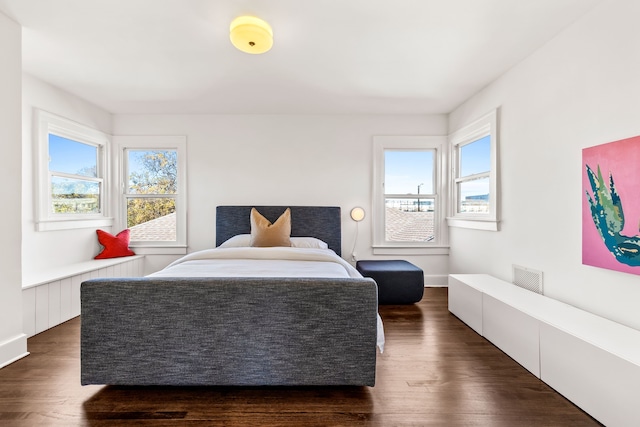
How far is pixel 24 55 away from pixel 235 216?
2381 millimetres

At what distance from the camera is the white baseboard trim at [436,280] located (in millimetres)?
4098

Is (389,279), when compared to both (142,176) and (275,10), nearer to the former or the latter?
(275,10)

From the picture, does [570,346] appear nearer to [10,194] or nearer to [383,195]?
[383,195]

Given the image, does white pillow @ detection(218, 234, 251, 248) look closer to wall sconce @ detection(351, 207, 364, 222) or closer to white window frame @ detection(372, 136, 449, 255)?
wall sconce @ detection(351, 207, 364, 222)

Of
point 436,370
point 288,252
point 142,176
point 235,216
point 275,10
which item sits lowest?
point 436,370

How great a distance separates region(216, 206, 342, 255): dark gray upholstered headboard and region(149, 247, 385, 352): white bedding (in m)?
1.08

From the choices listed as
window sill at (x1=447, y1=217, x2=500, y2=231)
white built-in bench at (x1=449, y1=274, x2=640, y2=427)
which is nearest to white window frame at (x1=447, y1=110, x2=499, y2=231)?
window sill at (x1=447, y1=217, x2=500, y2=231)

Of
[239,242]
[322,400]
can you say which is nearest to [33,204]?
[239,242]

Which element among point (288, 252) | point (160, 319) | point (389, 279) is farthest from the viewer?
point (389, 279)

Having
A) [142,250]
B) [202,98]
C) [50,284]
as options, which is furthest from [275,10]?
[142,250]

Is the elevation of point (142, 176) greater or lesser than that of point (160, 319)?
greater

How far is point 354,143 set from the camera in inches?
160

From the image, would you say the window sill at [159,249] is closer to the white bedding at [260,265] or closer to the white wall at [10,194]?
the white bedding at [260,265]

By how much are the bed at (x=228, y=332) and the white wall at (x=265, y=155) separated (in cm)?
246
